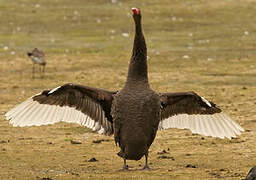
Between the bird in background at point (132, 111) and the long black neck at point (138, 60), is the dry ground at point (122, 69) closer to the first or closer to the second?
the bird in background at point (132, 111)

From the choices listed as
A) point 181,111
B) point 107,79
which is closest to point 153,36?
point 107,79

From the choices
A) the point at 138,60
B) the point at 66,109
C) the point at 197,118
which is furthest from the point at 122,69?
the point at 138,60

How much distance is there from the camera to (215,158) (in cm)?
1251

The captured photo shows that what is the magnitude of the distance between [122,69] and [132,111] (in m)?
16.4

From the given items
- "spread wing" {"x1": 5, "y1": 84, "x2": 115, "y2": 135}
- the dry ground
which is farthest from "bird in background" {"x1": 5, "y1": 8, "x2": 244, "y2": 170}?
the dry ground

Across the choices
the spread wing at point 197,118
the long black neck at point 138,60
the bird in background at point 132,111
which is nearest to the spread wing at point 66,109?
the bird in background at point 132,111

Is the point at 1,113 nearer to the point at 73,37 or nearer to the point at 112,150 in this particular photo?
the point at 112,150

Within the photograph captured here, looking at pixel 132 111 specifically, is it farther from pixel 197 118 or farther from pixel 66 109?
pixel 197 118

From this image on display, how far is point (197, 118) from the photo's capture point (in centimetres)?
1149

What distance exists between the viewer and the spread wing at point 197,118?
37.0 ft

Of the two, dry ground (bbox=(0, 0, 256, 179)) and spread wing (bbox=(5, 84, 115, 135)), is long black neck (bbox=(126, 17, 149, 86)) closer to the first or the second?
spread wing (bbox=(5, 84, 115, 135))

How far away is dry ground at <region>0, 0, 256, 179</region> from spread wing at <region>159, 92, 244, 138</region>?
0.63m

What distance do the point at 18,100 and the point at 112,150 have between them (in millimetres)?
7395

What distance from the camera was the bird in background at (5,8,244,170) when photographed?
10.4 m
